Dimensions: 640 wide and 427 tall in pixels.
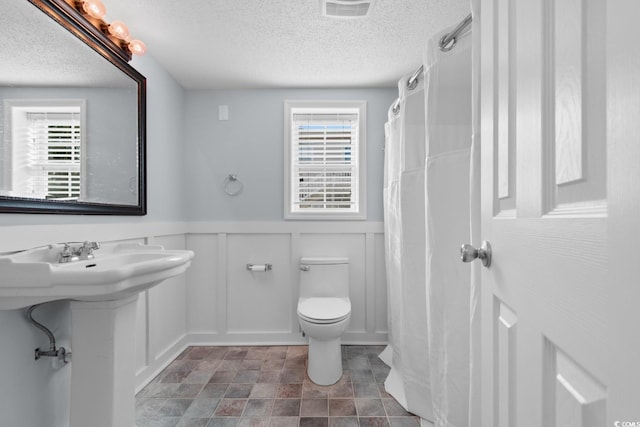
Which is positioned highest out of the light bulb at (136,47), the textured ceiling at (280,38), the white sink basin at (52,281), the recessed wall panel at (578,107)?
the textured ceiling at (280,38)

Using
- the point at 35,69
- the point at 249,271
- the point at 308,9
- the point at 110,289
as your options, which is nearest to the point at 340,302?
the point at 249,271

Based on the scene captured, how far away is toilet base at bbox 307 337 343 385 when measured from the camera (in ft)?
6.15

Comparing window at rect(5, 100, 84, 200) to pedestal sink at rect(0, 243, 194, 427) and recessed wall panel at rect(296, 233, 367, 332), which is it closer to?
pedestal sink at rect(0, 243, 194, 427)

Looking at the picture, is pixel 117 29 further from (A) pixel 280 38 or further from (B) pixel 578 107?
(B) pixel 578 107

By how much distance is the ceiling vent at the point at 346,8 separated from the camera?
1.49 m

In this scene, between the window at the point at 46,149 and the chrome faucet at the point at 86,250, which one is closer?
the window at the point at 46,149

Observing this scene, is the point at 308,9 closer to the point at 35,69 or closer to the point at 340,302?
the point at 35,69

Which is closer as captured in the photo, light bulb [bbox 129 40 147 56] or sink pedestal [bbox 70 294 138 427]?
sink pedestal [bbox 70 294 138 427]

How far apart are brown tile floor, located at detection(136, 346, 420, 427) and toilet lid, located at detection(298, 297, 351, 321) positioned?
0.45 metres

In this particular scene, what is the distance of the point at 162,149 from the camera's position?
7.00ft

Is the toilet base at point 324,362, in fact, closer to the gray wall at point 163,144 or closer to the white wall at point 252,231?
the white wall at point 252,231

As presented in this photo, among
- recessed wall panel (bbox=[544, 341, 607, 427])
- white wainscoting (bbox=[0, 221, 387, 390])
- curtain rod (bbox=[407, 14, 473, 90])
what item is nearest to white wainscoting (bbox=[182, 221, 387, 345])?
white wainscoting (bbox=[0, 221, 387, 390])

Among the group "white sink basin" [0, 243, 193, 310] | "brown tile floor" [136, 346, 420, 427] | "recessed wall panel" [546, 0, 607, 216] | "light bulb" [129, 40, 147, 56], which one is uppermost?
"light bulb" [129, 40, 147, 56]

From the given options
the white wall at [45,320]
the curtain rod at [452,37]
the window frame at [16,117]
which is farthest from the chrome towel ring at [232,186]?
the curtain rod at [452,37]
